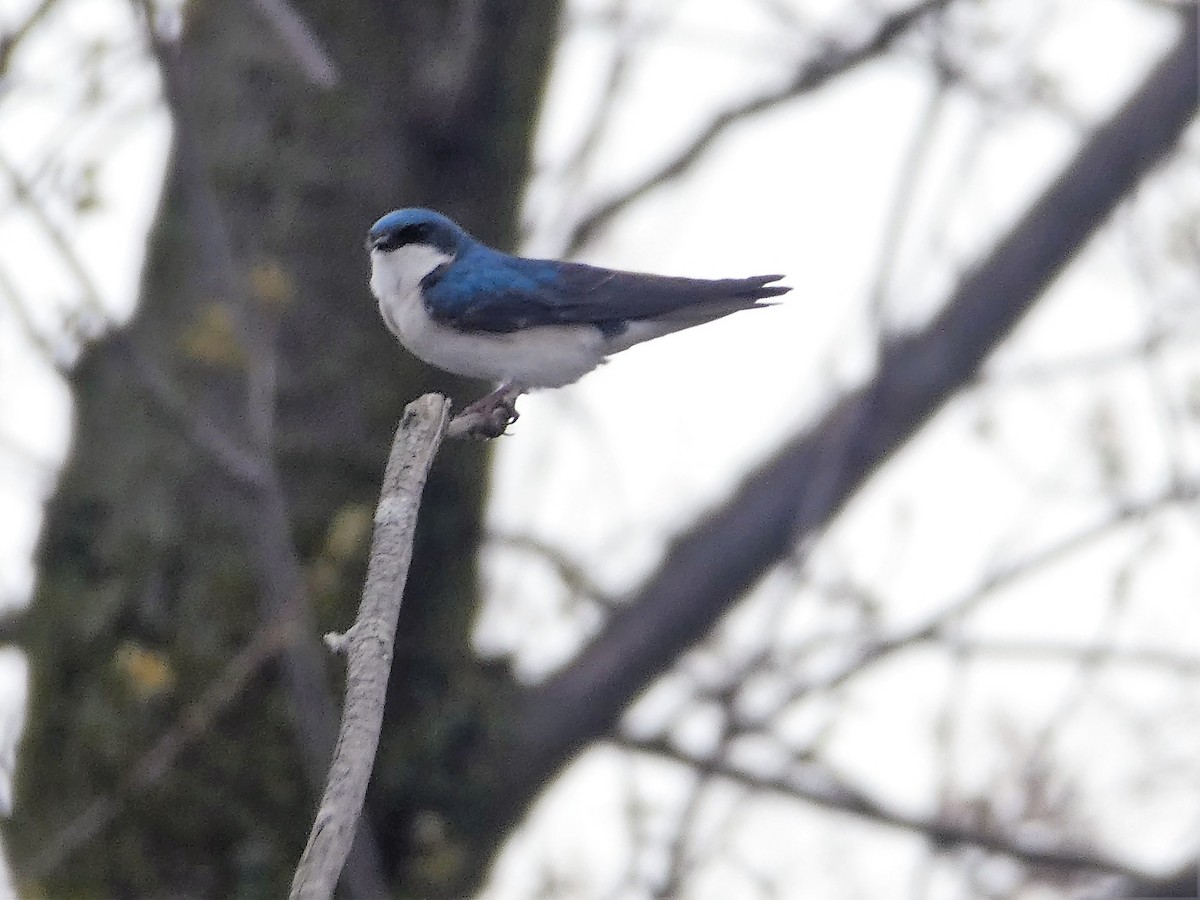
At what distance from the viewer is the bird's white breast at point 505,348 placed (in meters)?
4.71

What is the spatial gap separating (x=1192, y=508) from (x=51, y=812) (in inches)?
173

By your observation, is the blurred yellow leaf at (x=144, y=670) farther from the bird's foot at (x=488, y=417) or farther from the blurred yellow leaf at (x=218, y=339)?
the bird's foot at (x=488, y=417)

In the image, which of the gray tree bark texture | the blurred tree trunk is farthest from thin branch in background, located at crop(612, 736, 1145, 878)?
A: the blurred tree trunk

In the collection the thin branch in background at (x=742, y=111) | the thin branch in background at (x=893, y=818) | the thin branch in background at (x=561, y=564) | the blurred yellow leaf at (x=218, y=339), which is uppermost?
the thin branch in background at (x=742, y=111)

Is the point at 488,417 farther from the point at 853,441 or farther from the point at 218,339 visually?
the point at 853,441

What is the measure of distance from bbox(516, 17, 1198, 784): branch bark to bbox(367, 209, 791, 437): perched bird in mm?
1662

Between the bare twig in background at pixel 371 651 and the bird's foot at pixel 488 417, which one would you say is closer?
the bare twig in background at pixel 371 651

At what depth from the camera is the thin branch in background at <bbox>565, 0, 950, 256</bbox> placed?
7039 millimetres

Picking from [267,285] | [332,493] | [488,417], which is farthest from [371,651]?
[332,493]

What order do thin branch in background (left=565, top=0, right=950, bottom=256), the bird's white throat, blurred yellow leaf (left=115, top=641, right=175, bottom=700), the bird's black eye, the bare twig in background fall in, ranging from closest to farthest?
the bare twig in background
the bird's white throat
the bird's black eye
blurred yellow leaf (left=115, top=641, right=175, bottom=700)
thin branch in background (left=565, top=0, right=950, bottom=256)

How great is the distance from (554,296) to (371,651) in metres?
2.62

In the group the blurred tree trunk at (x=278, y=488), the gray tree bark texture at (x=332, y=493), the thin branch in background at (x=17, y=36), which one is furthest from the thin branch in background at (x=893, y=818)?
the thin branch in background at (x=17, y=36)

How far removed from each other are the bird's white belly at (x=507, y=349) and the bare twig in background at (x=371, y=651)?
1.62 meters

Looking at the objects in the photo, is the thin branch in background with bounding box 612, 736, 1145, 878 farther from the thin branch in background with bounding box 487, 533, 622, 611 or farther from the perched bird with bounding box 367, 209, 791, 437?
the perched bird with bounding box 367, 209, 791, 437
